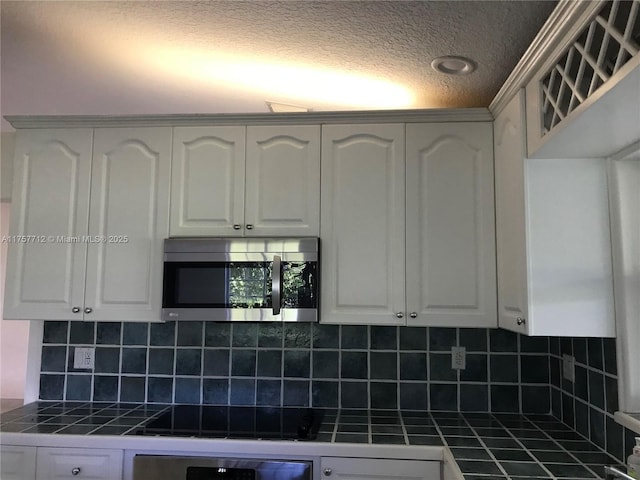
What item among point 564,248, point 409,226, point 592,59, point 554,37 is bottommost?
point 564,248

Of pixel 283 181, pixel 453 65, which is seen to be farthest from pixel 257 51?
pixel 453 65

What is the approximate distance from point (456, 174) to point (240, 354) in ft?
4.38

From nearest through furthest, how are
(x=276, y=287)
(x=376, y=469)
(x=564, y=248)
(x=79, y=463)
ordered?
(x=564, y=248) < (x=376, y=469) < (x=79, y=463) < (x=276, y=287)

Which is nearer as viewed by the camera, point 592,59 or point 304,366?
point 592,59

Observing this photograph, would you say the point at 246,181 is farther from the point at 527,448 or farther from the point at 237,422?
the point at 527,448

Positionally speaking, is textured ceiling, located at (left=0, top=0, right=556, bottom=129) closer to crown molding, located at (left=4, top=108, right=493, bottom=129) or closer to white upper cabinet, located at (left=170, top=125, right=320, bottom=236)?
crown molding, located at (left=4, top=108, right=493, bottom=129)

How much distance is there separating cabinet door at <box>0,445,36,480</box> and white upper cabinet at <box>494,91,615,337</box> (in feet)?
6.34

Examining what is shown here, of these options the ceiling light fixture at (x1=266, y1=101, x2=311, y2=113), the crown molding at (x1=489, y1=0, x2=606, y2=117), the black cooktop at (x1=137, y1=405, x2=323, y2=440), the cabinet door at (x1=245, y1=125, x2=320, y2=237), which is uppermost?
the ceiling light fixture at (x1=266, y1=101, x2=311, y2=113)

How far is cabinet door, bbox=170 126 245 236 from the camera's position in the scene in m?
2.16

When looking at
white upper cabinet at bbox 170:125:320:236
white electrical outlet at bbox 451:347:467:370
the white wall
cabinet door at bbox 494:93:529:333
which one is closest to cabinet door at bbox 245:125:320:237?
white upper cabinet at bbox 170:125:320:236

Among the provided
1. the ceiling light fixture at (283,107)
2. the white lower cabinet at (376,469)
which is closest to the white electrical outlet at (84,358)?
the white lower cabinet at (376,469)

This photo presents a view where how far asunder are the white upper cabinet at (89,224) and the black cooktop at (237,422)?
1.51 ft

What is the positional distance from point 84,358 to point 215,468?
104cm

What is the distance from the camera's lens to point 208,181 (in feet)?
7.15
